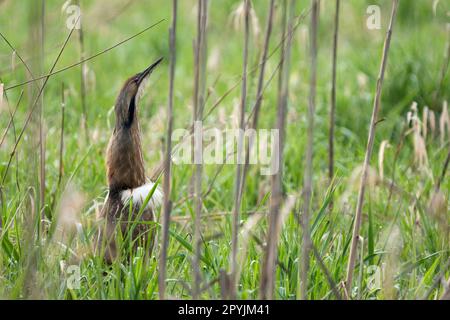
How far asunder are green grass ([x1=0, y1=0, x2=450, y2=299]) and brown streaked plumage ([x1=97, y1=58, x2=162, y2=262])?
0.09m

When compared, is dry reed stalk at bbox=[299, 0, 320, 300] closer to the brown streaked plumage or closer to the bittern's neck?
the brown streaked plumage

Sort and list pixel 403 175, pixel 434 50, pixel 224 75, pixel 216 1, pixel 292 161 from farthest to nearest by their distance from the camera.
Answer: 1. pixel 216 1
2. pixel 224 75
3. pixel 434 50
4. pixel 292 161
5. pixel 403 175

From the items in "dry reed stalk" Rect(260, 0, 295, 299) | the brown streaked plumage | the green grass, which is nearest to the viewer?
"dry reed stalk" Rect(260, 0, 295, 299)

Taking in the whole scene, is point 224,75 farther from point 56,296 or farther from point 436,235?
point 56,296

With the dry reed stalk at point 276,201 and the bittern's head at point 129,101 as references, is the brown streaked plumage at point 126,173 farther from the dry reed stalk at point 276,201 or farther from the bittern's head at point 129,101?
the dry reed stalk at point 276,201

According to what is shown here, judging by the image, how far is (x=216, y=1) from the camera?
746 centimetres

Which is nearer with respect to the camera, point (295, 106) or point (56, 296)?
point (56, 296)

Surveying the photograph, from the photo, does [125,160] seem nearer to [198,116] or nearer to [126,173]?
[126,173]

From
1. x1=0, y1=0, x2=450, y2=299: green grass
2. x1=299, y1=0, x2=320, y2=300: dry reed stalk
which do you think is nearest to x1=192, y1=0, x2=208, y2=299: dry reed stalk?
x1=0, y1=0, x2=450, y2=299: green grass

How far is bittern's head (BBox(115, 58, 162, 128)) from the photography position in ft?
10.4

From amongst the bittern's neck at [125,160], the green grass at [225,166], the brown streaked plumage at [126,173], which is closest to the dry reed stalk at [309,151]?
the green grass at [225,166]
